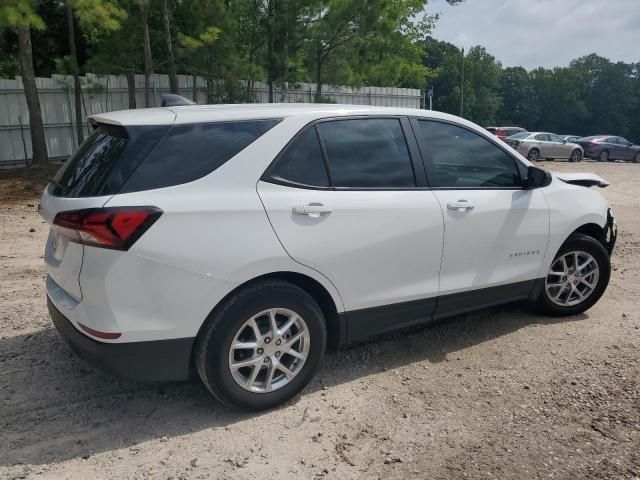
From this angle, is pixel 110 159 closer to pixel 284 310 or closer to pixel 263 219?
pixel 263 219

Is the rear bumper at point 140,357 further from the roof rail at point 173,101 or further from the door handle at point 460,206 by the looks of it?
the door handle at point 460,206

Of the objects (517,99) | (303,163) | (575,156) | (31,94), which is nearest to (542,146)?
(575,156)

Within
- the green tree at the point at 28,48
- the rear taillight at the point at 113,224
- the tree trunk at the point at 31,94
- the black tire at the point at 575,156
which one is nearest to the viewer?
the rear taillight at the point at 113,224

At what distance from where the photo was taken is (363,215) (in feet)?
11.3

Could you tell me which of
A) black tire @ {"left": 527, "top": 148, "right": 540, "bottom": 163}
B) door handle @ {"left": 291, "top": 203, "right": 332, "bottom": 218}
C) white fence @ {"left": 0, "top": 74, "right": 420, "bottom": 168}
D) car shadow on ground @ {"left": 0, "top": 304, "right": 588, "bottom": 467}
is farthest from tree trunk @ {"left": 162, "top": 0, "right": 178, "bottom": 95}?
black tire @ {"left": 527, "top": 148, "right": 540, "bottom": 163}

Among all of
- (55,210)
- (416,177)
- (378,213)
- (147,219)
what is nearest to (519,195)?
(416,177)

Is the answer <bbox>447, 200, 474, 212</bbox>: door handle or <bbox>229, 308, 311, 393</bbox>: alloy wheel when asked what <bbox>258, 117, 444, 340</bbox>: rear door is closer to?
<bbox>447, 200, 474, 212</bbox>: door handle

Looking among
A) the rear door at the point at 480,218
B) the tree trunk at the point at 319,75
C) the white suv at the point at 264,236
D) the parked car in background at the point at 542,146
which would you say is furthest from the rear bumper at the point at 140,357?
the parked car in background at the point at 542,146

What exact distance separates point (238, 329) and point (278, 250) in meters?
0.48

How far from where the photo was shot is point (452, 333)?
4531mm

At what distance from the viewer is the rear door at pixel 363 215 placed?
3248mm

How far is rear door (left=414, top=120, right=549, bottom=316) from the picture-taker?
3896 mm

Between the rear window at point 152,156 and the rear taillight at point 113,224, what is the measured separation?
13 centimetres

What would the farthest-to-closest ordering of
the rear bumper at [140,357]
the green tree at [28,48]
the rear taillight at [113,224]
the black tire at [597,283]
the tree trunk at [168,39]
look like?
the tree trunk at [168,39], the green tree at [28,48], the black tire at [597,283], the rear bumper at [140,357], the rear taillight at [113,224]
